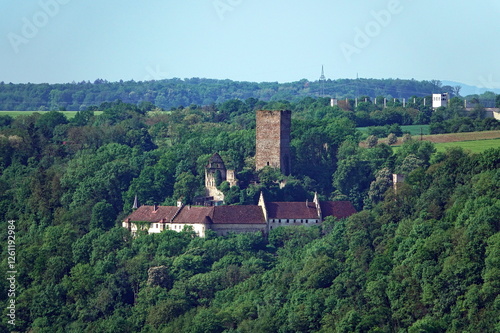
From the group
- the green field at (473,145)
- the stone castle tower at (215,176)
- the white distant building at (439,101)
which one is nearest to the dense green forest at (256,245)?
the stone castle tower at (215,176)

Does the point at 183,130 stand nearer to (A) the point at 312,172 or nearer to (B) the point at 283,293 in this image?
(A) the point at 312,172

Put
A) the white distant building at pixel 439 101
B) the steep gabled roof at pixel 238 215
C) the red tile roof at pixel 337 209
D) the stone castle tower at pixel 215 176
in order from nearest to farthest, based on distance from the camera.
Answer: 1. the steep gabled roof at pixel 238 215
2. the red tile roof at pixel 337 209
3. the stone castle tower at pixel 215 176
4. the white distant building at pixel 439 101

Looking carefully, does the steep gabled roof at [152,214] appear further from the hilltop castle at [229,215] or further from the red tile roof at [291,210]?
the red tile roof at [291,210]

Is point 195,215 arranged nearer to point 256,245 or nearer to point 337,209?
point 256,245

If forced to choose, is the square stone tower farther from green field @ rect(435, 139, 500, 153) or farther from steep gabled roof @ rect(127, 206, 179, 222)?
green field @ rect(435, 139, 500, 153)

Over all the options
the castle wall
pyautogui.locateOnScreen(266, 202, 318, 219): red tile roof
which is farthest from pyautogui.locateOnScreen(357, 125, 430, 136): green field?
the castle wall

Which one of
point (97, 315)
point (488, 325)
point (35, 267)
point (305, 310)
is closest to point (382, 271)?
point (305, 310)

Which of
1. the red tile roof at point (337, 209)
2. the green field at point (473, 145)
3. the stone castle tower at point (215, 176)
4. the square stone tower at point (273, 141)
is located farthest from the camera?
the green field at point (473, 145)

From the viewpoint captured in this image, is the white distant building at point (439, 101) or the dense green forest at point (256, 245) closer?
the dense green forest at point (256, 245)
